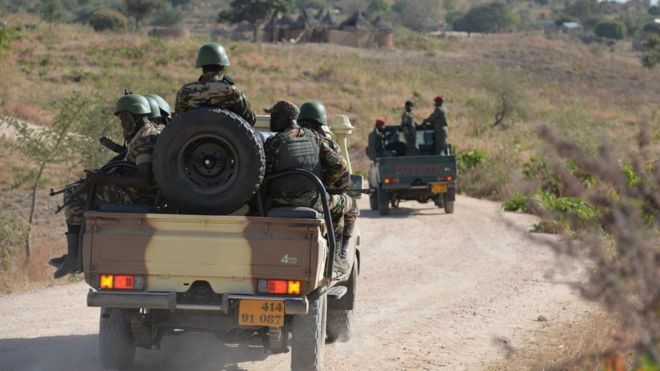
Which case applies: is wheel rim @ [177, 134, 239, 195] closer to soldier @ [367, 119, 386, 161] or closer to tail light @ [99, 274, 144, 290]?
tail light @ [99, 274, 144, 290]

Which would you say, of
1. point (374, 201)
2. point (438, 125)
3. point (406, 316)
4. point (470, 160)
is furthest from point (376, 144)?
point (406, 316)

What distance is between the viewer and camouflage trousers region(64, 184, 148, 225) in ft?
27.6

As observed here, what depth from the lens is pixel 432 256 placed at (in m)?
16.2

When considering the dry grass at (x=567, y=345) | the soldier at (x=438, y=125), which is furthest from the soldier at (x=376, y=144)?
the dry grass at (x=567, y=345)

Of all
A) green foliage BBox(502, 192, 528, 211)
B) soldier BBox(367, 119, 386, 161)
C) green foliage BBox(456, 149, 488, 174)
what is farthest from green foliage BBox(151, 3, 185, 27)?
green foliage BBox(502, 192, 528, 211)

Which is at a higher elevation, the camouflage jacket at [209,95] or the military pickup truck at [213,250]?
the camouflage jacket at [209,95]

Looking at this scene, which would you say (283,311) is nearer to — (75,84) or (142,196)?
(142,196)

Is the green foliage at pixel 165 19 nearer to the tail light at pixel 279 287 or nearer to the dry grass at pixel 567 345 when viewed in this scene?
the dry grass at pixel 567 345

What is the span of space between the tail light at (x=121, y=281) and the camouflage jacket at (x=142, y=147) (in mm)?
944

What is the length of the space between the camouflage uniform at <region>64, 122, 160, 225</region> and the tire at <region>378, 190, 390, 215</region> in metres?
13.9

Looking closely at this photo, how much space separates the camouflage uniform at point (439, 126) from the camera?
22.3m

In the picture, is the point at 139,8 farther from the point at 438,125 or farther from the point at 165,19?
the point at 438,125

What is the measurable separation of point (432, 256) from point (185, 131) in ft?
29.6

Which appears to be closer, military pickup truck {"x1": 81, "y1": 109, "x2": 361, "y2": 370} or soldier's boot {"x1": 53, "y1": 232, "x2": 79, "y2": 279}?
military pickup truck {"x1": 81, "y1": 109, "x2": 361, "y2": 370}
